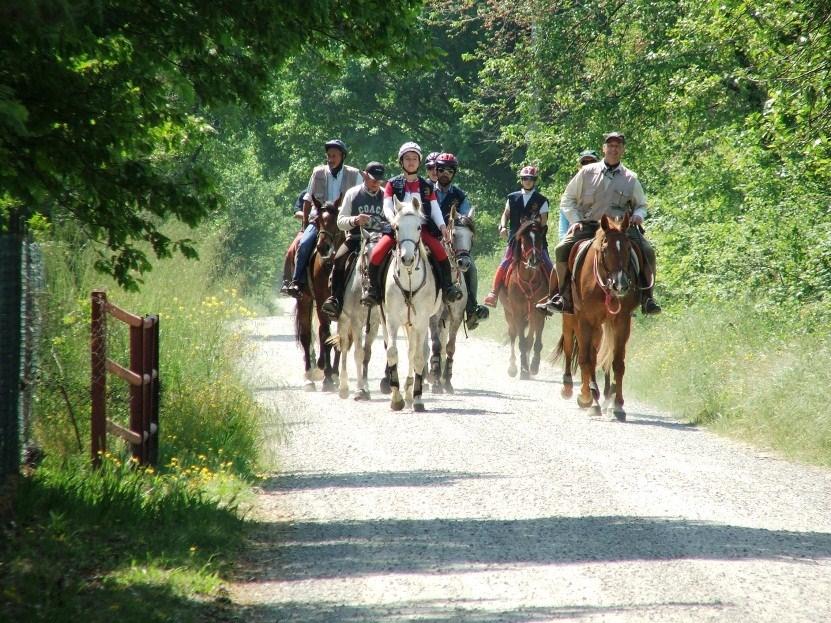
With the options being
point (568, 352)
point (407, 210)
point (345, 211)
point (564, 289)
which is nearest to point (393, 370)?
point (407, 210)

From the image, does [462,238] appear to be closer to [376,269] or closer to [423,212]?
[376,269]

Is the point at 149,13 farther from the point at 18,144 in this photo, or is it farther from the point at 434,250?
the point at 434,250

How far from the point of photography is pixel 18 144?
721 centimetres

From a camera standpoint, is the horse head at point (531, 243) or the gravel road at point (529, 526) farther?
the horse head at point (531, 243)

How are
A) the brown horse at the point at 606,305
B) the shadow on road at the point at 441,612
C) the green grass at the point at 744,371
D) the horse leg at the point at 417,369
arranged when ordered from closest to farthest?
1. the shadow on road at the point at 441,612
2. the green grass at the point at 744,371
3. the brown horse at the point at 606,305
4. the horse leg at the point at 417,369

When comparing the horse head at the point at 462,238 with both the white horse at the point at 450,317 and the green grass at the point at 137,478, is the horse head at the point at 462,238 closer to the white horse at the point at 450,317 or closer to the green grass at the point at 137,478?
the white horse at the point at 450,317

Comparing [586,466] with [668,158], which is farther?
[668,158]

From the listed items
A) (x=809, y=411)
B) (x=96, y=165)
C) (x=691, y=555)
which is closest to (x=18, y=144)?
(x=96, y=165)

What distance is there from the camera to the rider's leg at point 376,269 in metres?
16.9

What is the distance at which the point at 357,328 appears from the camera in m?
18.4

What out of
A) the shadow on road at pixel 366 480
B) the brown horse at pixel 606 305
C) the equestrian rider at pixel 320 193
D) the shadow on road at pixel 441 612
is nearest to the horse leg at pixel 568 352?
the brown horse at pixel 606 305

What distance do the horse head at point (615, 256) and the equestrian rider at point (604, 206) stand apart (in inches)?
9.4

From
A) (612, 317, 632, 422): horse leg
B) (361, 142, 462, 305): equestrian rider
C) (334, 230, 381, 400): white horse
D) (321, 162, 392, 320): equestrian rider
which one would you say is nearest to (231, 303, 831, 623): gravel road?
(612, 317, 632, 422): horse leg

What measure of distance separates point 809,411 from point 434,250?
4.77 m
